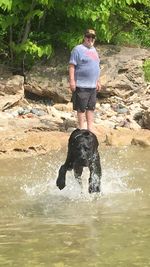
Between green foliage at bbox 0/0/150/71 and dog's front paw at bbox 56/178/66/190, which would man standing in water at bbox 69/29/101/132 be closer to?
dog's front paw at bbox 56/178/66/190

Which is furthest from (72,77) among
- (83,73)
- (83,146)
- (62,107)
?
(62,107)

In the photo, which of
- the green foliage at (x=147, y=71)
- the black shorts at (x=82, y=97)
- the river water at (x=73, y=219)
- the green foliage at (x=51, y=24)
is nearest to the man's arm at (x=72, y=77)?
the black shorts at (x=82, y=97)

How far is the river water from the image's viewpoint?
13.2 feet

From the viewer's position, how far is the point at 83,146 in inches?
240

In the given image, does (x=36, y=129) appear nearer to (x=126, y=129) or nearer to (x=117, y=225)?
(x=126, y=129)

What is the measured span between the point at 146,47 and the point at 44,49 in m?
3.96

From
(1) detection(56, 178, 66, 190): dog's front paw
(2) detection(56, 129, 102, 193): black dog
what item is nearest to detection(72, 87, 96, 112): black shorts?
(2) detection(56, 129, 102, 193): black dog

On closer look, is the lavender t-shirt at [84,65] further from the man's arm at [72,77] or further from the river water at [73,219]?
the river water at [73,219]

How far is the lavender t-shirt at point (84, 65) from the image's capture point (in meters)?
7.86

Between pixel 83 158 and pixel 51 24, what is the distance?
850 centimetres

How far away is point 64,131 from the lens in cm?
1050

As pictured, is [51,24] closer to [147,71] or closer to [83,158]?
[147,71]

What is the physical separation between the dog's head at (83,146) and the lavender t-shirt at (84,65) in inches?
70.9

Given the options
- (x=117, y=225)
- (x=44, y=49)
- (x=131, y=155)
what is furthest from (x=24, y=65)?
(x=117, y=225)
